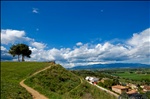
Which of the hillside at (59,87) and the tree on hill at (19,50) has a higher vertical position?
the tree on hill at (19,50)

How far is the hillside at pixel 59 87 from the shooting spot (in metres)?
28.4

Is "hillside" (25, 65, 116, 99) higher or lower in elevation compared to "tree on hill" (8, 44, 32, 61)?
lower

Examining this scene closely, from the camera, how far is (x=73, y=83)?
1407 inches

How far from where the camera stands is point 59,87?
32.5 m

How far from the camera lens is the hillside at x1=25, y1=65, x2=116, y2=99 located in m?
28.4

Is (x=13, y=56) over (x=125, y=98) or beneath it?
over

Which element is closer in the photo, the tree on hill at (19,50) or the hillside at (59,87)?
the hillside at (59,87)

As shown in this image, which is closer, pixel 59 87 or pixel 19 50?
pixel 59 87

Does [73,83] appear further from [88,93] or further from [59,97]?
[59,97]

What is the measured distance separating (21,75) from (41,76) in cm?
371

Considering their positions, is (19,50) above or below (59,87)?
above

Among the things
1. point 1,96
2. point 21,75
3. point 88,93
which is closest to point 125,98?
point 88,93

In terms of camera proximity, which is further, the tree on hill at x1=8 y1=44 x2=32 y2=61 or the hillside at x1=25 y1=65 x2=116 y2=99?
the tree on hill at x1=8 y1=44 x2=32 y2=61

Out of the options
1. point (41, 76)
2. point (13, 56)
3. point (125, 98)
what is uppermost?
point (13, 56)
